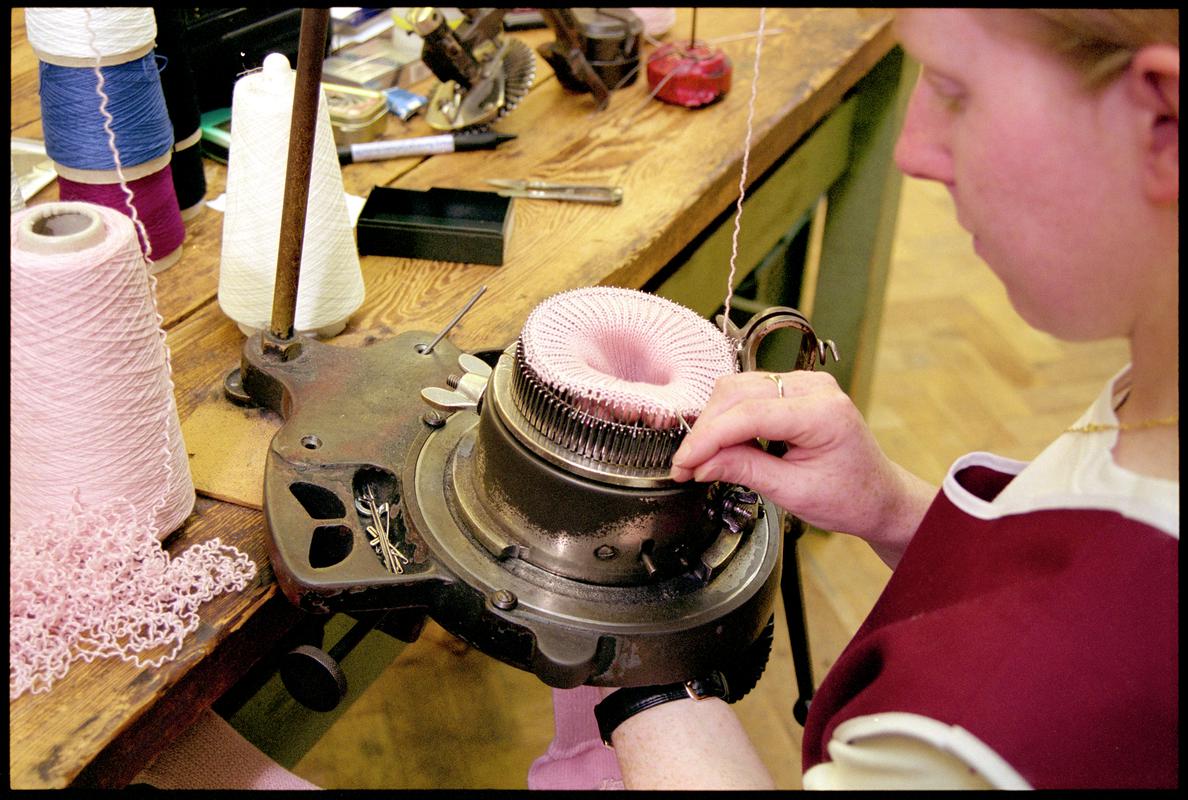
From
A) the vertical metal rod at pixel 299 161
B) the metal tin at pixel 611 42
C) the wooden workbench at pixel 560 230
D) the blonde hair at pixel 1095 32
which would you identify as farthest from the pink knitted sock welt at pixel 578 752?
the metal tin at pixel 611 42

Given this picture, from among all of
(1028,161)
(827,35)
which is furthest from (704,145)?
(1028,161)

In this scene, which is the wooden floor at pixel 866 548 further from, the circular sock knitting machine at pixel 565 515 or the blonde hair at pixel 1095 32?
the blonde hair at pixel 1095 32

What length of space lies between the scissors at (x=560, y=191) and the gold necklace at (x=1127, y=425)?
27.2 inches

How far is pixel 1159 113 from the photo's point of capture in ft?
1.60

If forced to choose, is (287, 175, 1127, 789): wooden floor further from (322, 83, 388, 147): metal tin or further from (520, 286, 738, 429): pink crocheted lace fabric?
(520, 286, 738, 429): pink crocheted lace fabric

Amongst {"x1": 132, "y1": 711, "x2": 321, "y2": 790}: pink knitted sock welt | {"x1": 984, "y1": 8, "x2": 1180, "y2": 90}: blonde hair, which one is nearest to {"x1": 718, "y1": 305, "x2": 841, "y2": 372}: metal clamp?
{"x1": 984, "y1": 8, "x2": 1180, "y2": 90}: blonde hair

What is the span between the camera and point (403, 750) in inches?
65.4

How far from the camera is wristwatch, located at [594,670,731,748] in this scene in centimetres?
76

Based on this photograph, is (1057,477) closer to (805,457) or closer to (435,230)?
(805,457)

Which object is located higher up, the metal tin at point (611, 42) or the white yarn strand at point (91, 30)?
the white yarn strand at point (91, 30)

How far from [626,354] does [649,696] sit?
0.24 m

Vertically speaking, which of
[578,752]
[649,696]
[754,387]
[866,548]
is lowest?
[866,548]

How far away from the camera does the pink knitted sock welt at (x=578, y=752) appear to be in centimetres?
92

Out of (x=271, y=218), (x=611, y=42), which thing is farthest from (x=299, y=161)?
(x=611, y=42)
